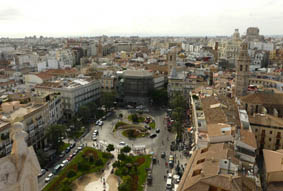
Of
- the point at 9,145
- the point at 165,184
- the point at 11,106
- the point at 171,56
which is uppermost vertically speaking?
the point at 171,56

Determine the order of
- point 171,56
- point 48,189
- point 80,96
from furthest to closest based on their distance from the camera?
point 171,56 < point 80,96 < point 48,189

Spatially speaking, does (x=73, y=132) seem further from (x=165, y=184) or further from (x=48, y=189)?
(x=165, y=184)

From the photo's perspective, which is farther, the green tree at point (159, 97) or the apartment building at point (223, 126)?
the green tree at point (159, 97)

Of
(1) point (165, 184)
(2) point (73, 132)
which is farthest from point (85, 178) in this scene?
(2) point (73, 132)

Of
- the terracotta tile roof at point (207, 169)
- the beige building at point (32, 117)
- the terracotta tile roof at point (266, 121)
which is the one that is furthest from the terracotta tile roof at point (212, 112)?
the beige building at point (32, 117)

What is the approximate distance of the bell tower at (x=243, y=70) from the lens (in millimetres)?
60062

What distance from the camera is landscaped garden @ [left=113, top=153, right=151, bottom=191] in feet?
124

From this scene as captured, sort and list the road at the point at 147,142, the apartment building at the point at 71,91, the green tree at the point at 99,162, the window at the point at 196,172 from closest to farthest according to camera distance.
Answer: the window at the point at 196,172 < the road at the point at 147,142 < the green tree at the point at 99,162 < the apartment building at the point at 71,91

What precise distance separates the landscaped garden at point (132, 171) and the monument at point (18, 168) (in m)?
29.8

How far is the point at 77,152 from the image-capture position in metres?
49.3

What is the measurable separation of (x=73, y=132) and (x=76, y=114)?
28.7ft

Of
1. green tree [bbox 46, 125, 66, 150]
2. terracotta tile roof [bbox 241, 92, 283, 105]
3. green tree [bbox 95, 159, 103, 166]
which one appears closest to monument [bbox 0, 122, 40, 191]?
green tree [bbox 95, 159, 103, 166]

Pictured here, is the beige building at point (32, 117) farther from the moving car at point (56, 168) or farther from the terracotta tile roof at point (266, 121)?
the terracotta tile roof at point (266, 121)

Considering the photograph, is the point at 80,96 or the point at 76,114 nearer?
the point at 76,114
